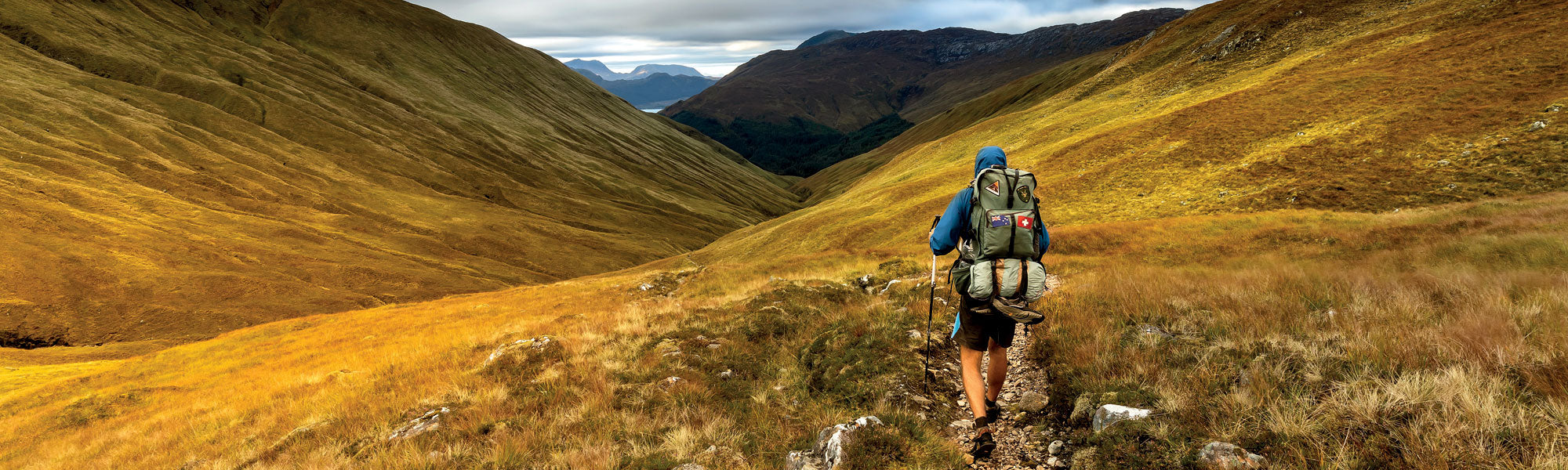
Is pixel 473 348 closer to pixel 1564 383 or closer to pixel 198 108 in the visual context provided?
pixel 1564 383

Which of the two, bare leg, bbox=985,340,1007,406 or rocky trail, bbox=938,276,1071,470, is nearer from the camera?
rocky trail, bbox=938,276,1071,470

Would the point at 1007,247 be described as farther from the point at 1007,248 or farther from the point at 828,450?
the point at 828,450

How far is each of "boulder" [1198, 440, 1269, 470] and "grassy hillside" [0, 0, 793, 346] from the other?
256ft

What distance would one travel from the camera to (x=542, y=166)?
158 m

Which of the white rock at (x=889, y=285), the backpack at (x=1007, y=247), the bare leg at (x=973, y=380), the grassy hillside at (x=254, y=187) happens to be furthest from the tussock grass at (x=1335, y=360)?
the grassy hillside at (x=254, y=187)

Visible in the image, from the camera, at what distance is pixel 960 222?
7137 mm

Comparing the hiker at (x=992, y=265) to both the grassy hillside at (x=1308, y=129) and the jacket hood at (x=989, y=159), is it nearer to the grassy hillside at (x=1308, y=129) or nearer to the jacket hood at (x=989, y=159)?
the jacket hood at (x=989, y=159)

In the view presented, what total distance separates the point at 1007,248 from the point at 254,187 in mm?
125738

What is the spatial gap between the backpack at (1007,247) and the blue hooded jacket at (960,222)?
0.33 metres

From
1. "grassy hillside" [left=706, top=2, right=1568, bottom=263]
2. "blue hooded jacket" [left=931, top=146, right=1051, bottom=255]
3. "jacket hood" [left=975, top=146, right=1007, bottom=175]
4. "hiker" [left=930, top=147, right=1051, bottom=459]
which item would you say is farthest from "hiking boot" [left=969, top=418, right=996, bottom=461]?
"grassy hillside" [left=706, top=2, right=1568, bottom=263]

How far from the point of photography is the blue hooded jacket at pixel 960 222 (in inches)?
277

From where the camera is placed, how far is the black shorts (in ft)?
22.5

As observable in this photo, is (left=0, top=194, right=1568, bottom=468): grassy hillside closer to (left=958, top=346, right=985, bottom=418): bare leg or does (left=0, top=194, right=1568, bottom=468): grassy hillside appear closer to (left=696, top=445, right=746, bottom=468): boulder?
(left=696, top=445, right=746, bottom=468): boulder

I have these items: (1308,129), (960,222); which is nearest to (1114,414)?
(960,222)
